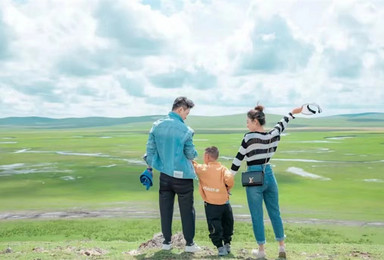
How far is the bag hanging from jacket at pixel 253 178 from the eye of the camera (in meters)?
7.14

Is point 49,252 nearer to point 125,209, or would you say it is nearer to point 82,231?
point 82,231

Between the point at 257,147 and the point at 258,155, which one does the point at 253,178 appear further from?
the point at 257,147

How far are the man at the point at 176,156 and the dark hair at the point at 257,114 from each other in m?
1.00

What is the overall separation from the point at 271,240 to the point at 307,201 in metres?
8.56

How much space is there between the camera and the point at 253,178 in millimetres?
7156

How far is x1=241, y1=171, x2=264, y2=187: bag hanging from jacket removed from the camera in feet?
23.4

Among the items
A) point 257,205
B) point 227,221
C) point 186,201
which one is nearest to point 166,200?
point 186,201

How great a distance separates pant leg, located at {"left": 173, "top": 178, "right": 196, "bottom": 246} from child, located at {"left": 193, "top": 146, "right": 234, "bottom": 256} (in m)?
0.25

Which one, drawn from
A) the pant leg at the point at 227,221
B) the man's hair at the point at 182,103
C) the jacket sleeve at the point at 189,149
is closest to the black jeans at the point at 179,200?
the jacket sleeve at the point at 189,149

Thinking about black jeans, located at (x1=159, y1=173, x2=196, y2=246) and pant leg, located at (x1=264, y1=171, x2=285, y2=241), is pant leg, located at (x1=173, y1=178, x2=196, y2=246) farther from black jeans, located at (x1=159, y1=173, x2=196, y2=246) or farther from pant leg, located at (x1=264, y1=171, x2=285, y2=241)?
pant leg, located at (x1=264, y1=171, x2=285, y2=241)

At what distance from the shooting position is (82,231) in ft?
51.6

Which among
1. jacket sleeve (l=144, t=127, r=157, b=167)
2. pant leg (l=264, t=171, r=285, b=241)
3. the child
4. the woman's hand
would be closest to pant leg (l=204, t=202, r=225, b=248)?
the child

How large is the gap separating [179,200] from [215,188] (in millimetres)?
616

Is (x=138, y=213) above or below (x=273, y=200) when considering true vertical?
below
